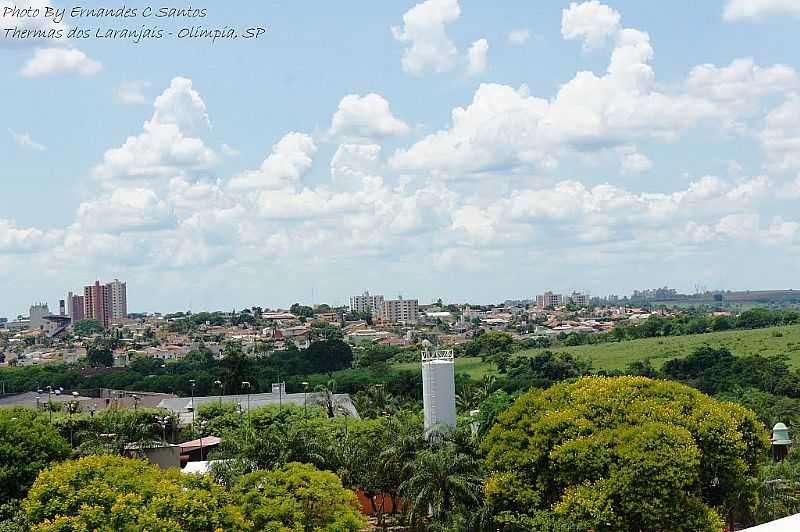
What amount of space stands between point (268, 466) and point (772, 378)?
47.1 meters

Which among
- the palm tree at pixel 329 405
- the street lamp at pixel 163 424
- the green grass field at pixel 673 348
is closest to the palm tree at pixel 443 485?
the street lamp at pixel 163 424

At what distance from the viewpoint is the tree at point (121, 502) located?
19.3 meters

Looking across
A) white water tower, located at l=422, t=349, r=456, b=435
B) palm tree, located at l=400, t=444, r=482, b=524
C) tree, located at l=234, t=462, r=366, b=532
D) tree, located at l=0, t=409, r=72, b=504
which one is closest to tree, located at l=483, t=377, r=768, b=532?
palm tree, located at l=400, t=444, r=482, b=524

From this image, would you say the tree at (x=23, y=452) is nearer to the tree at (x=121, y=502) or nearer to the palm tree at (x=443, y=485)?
the tree at (x=121, y=502)

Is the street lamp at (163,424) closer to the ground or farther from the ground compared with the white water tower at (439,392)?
closer to the ground

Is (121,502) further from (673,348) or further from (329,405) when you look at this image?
(673,348)

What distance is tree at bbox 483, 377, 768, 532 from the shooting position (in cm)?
2144

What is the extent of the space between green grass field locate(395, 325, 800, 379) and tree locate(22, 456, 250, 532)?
→ 67605mm

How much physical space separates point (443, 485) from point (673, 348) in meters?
76.0

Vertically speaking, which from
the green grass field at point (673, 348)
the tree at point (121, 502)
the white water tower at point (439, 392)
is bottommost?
the green grass field at point (673, 348)

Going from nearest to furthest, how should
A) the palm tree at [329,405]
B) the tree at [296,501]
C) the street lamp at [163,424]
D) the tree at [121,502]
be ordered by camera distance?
the tree at [121,502] < the tree at [296,501] < the street lamp at [163,424] < the palm tree at [329,405]

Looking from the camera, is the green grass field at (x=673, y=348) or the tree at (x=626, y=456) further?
the green grass field at (x=673, y=348)

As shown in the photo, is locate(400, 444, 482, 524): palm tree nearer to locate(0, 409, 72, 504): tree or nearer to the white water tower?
the white water tower

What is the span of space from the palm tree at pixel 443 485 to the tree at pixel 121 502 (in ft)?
20.0
